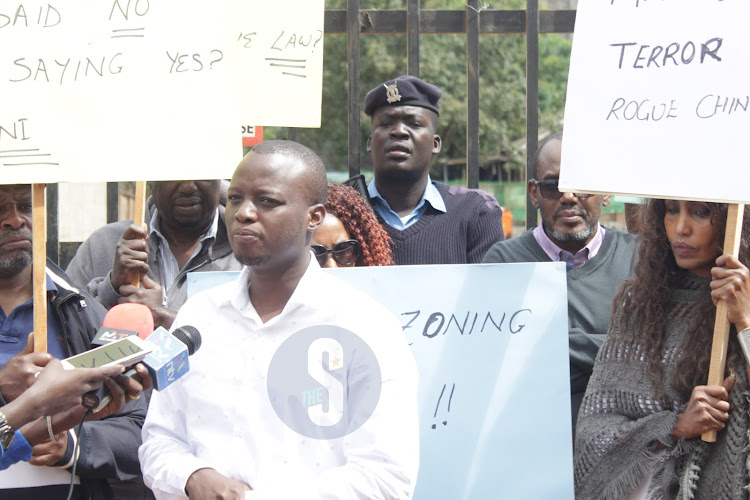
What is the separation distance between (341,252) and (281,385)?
1198 mm

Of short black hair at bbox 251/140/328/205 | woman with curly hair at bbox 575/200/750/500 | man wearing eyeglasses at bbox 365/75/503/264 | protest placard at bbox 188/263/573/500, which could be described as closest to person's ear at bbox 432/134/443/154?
man wearing eyeglasses at bbox 365/75/503/264

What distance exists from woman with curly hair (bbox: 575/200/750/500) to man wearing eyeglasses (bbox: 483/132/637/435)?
275 mm

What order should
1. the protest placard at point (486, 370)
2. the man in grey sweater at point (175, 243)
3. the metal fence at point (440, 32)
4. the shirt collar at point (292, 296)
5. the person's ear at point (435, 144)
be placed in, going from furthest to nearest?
the metal fence at point (440, 32)
the person's ear at point (435, 144)
the man in grey sweater at point (175, 243)
the protest placard at point (486, 370)
the shirt collar at point (292, 296)

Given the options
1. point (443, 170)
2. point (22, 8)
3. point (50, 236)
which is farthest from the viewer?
point (443, 170)

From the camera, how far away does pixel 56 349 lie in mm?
3084

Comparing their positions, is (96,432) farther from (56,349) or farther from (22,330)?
(22,330)

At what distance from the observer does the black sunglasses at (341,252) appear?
3.68m

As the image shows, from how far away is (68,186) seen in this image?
5.64m

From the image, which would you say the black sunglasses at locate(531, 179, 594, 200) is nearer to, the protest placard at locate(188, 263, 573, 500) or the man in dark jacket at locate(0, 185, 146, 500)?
the protest placard at locate(188, 263, 573, 500)

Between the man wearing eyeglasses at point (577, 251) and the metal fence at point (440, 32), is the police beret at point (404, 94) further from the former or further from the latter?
the man wearing eyeglasses at point (577, 251)

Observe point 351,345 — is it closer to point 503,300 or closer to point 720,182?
point 503,300

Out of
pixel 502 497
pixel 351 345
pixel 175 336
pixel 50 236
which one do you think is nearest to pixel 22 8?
pixel 175 336

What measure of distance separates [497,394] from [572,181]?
798mm

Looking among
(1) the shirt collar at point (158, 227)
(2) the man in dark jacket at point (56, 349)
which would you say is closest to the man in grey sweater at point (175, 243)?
(1) the shirt collar at point (158, 227)
